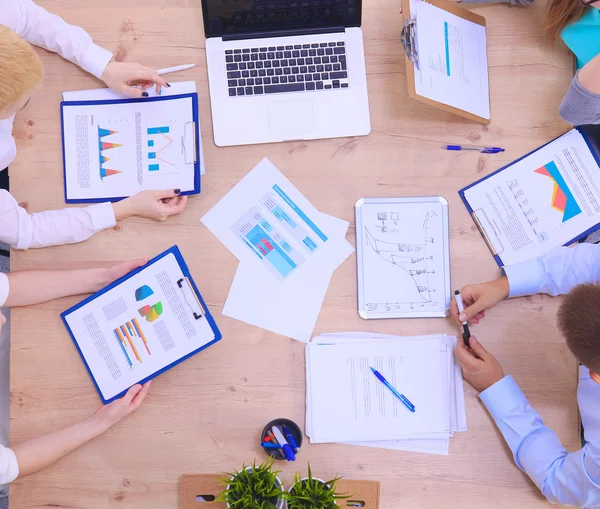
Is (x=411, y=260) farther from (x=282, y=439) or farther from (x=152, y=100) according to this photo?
(x=152, y=100)

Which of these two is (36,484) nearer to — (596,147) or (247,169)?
(247,169)

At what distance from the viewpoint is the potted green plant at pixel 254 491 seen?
3.52 ft

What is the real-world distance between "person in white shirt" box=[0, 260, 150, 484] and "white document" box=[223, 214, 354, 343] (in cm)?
21

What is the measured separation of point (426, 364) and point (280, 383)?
309mm

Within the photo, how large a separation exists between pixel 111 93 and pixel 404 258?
740 mm

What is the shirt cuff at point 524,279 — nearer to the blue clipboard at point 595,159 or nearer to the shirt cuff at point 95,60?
the blue clipboard at point 595,159

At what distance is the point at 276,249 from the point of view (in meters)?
1.30

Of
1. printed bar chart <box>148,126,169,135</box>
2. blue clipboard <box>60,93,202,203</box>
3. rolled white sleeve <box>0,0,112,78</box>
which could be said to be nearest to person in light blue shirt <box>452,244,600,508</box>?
blue clipboard <box>60,93,202,203</box>

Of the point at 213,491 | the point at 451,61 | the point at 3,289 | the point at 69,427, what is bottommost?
the point at 213,491

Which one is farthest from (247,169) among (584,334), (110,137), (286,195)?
(584,334)

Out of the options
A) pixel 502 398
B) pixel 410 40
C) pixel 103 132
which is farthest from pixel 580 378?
pixel 103 132

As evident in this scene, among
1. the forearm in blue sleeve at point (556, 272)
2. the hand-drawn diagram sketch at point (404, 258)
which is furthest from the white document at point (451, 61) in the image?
the forearm in blue sleeve at point (556, 272)

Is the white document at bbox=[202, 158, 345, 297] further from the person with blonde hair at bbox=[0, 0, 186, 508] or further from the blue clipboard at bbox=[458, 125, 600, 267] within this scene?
the blue clipboard at bbox=[458, 125, 600, 267]

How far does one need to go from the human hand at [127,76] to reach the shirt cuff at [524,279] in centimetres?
85
